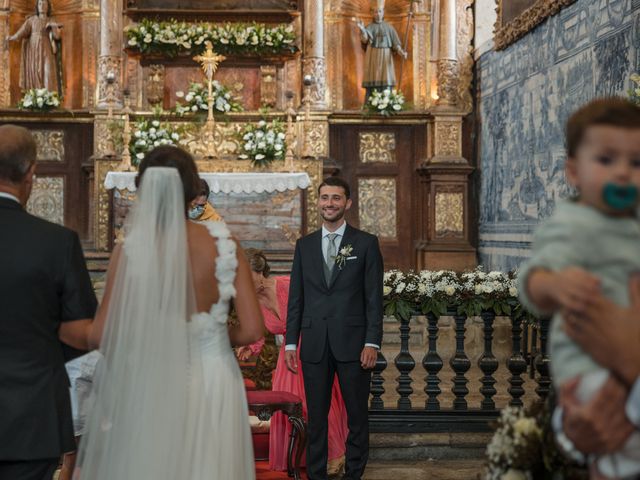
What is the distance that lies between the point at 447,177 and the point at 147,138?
13.8 feet

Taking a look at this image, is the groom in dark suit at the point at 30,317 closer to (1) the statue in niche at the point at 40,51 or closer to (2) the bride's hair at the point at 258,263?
(2) the bride's hair at the point at 258,263

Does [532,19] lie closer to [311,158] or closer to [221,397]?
[311,158]

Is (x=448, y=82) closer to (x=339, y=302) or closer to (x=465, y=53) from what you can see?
(x=465, y=53)

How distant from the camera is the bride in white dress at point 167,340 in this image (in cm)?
341

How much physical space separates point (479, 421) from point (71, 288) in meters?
4.50

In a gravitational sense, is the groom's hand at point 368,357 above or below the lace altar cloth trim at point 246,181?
below

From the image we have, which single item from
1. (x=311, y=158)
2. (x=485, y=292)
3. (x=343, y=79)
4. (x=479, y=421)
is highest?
(x=343, y=79)

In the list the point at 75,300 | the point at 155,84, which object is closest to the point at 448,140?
the point at 155,84

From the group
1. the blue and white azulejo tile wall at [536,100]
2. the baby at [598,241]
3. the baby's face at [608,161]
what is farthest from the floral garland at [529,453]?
the blue and white azulejo tile wall at [536,100]

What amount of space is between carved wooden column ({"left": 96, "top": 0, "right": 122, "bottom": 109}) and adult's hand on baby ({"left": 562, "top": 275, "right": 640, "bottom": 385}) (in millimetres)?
12679

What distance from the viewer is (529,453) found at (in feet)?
8.94

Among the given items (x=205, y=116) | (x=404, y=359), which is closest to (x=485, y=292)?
(x=404, y=359)

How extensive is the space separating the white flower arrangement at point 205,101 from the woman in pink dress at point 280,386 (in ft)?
25.1

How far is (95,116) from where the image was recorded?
1411 cm
